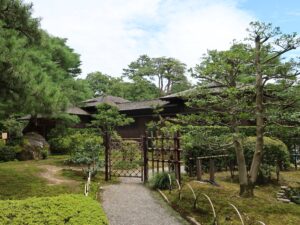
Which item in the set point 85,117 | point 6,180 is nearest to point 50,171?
point 6,180

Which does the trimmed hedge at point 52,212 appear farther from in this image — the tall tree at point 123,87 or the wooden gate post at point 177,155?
the tall tree at point 123,87

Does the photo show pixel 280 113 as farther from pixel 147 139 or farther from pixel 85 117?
pixel 85 117

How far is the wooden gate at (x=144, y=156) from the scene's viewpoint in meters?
9.66

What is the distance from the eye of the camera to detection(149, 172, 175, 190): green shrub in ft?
30.3

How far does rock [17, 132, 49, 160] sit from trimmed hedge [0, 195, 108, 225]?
1254cm

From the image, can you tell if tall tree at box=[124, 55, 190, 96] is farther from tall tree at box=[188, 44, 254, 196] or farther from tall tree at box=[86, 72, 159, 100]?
tall tree at box=[188, 44, 254, 196]

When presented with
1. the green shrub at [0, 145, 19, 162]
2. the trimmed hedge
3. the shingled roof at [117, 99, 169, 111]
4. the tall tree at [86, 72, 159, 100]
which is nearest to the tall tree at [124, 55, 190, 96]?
the tall tree at [86, 72, 159, 100]

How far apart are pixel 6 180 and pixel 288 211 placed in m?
7.78

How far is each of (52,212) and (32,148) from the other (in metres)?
13.4

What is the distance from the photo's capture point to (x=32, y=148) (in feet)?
53.7

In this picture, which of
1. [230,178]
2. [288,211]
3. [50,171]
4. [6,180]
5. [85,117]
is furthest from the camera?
[85,117]

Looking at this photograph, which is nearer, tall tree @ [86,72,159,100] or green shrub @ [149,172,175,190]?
green shrub @ [149,172,175,190]

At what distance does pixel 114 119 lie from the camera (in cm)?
1975

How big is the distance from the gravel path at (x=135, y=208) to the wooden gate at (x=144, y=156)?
110cm
